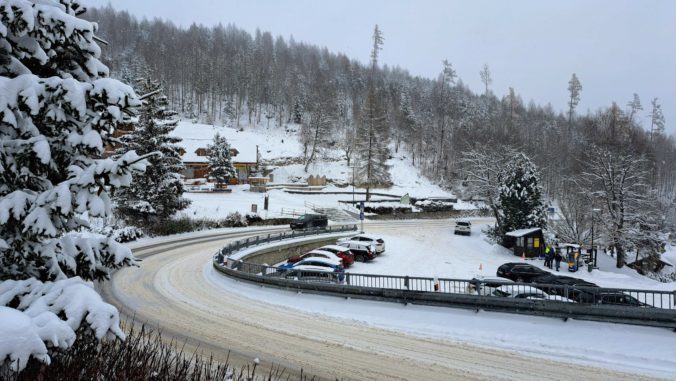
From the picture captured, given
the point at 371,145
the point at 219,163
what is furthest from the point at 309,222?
the point at 371,145

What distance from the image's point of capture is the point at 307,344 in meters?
11.0

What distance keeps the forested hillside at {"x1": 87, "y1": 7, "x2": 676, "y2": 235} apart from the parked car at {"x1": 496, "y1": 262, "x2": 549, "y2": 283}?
1343 inches

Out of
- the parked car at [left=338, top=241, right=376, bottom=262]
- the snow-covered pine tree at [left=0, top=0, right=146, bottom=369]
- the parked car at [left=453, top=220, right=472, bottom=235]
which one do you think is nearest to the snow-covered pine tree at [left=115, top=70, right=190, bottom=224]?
the parked car at [left=338, top=241, right=376, bottom=262]

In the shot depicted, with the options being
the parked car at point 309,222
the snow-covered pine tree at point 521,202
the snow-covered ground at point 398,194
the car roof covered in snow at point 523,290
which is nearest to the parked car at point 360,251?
the snow-covered ground at point 398,194

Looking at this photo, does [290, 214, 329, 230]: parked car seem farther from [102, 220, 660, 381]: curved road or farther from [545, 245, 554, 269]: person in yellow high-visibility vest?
[102, 220, 660, 381]: curved road

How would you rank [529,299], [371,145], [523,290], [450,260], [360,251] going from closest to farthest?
[529,299] → [523,290] → [360,251] → [450,260] → [371,145]

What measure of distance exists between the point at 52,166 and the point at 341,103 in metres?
103

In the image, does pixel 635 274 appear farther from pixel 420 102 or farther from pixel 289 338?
pixel 420 102

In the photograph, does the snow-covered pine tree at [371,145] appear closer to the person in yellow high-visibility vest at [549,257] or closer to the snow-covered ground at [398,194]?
the snow-covered ground at [398,194]

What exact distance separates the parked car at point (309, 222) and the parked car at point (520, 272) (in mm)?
18963

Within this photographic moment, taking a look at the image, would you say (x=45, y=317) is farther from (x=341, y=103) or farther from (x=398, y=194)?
(x=341, y=103)

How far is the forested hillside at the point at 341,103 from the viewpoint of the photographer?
7915 centimetres

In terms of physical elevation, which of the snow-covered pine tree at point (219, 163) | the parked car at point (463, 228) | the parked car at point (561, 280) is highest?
the snow-covered pine tree at point (219, 163)

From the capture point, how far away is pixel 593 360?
9617mm
